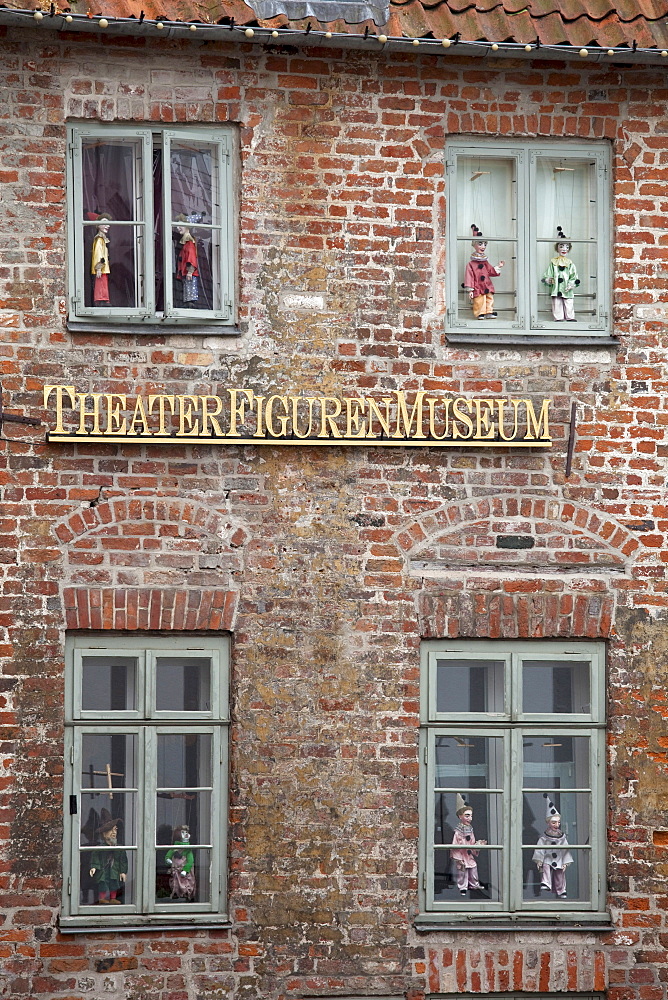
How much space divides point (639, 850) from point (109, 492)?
13.3 ft

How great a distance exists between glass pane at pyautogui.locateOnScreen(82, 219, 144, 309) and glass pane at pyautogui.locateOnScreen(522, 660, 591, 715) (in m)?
3.48

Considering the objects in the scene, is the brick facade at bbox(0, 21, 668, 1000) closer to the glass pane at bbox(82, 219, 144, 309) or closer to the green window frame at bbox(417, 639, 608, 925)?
the green window frame at bbox(417, 639, 608, 925)

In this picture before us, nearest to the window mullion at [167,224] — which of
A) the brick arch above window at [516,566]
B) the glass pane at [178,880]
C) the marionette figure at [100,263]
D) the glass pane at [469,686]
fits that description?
the marionette figure at [100,263]

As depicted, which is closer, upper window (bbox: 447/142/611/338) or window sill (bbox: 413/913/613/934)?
window sill (bbox: 413/913/613/934)

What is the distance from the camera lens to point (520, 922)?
9.72 meters

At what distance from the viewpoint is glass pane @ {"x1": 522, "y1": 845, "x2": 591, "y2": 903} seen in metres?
9.81

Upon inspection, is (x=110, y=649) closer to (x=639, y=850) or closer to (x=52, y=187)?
(x=52, y=187)

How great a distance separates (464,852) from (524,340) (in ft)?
10.9

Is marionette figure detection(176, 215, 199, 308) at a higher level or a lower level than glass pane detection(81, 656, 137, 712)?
higher

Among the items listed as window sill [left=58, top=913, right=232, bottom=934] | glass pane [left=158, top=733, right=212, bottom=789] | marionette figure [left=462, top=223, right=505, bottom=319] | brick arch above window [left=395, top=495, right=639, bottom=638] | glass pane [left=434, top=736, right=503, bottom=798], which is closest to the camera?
window sill [left=58, top=913, right=232, bottom=934]

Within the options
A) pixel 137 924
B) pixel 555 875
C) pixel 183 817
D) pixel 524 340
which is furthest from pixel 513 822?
pixel 524 340

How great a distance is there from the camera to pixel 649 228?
32.6ft

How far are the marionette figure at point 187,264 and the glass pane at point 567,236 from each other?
225cm

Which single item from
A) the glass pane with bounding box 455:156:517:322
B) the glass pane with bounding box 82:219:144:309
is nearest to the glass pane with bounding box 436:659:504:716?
the glass pane with bounding box 455:156:517:322
